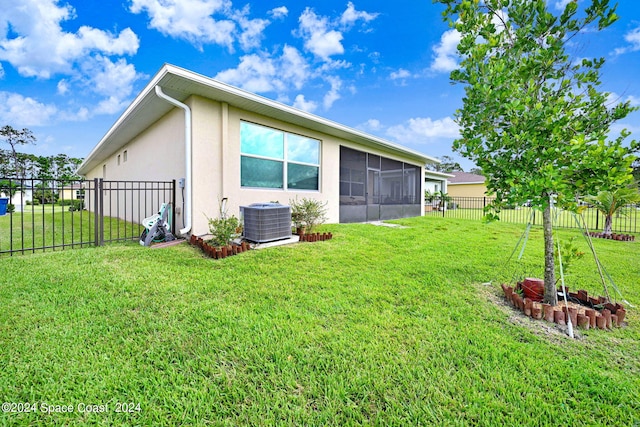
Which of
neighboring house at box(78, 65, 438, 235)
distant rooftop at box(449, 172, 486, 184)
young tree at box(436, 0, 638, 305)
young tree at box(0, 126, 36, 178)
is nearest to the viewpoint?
young tree at box(436, 0, 638, 305)

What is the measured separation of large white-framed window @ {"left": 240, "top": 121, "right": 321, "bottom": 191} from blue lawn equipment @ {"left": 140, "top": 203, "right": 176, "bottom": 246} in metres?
1.77

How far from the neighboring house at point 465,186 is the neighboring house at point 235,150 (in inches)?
796

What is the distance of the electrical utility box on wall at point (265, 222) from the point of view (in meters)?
5.08

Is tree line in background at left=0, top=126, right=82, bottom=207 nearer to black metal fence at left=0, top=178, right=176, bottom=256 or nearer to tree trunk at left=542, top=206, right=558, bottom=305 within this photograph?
black metal fence at left=0, top=178, right=176, bottom=256

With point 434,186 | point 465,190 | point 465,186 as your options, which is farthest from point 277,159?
point 465,190

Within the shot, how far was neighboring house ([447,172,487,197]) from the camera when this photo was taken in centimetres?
2625

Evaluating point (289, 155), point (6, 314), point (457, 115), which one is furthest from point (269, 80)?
point (6, 314)

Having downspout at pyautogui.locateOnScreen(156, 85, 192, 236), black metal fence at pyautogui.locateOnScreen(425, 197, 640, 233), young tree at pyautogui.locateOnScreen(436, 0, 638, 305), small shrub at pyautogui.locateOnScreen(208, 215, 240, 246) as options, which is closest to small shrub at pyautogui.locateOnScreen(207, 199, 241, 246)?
small shrub at pyautogui.locateOnScreen(208, 215, 240, 246)

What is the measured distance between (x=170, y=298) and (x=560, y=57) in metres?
4.65

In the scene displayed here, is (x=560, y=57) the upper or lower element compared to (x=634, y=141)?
upper

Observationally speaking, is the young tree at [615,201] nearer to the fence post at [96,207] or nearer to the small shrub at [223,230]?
the small shrub at [223,230]

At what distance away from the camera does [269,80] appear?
1052 cm

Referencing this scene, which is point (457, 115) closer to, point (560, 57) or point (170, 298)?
point (560, 57)

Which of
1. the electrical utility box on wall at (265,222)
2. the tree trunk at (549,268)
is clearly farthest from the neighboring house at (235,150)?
the tree trunk at (549,268)
